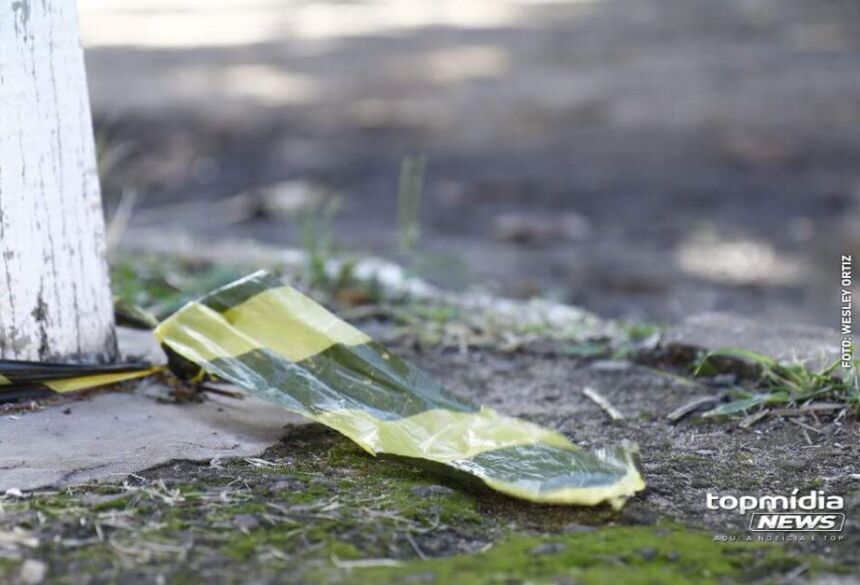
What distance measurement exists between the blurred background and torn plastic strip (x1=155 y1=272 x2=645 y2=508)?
1451 mm

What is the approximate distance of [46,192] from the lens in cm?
291

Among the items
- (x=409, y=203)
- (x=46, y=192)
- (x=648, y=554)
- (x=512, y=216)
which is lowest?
(x=512, y=216)

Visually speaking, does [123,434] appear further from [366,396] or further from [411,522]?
[411,522]

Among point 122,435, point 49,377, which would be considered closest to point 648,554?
point 122,435

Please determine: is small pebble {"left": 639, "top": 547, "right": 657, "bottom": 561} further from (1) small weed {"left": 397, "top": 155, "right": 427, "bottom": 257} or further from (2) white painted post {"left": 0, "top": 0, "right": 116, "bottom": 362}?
(1) small weed {"left": 397, "top": 155, "right": 427, "bottom": 257}

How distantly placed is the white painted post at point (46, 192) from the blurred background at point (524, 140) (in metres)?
1.56

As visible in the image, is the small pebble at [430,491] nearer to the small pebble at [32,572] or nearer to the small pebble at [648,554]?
the small pebble at [648,554]

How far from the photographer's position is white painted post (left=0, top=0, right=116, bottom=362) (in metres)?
2.84

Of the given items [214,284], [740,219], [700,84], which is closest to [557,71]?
[700,84]

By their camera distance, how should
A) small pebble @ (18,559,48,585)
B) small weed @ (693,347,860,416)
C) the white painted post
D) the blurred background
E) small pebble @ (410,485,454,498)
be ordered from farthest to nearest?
the blurred background
small weed @ (693,347,860,416)
the white painted post
small pebble @ (410,485,454,498)
small pebble @ (18,559,48,585)

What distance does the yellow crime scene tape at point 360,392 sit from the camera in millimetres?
2529

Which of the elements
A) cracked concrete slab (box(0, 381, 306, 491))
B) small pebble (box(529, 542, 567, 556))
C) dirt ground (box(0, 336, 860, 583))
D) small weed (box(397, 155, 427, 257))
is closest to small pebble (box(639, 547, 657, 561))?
dirt ground (box(0, 336, 860, 583))

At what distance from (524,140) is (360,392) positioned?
230 inches

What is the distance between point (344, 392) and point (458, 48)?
327 inches
